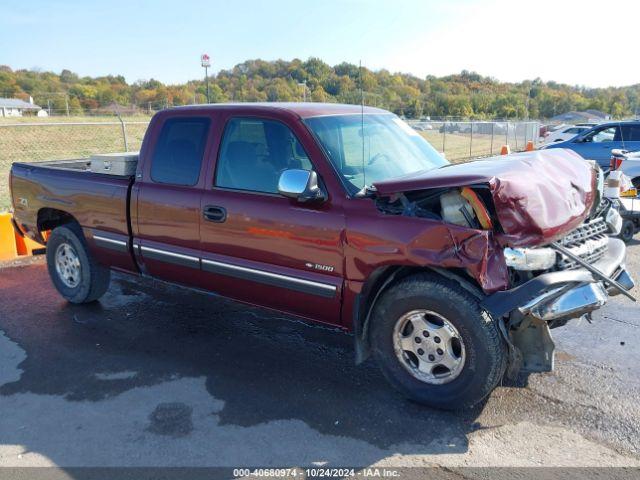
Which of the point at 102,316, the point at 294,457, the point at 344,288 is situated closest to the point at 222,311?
the point at 102,316

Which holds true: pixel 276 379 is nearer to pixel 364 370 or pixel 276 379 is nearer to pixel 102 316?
pixel 364 370

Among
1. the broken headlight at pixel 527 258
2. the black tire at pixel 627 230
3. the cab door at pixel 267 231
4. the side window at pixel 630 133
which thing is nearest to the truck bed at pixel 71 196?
the cab door at pixel 267 231

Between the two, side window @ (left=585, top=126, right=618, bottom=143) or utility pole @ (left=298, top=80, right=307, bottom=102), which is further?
side window @ (left=585, top=126, right=618, bottom=143)

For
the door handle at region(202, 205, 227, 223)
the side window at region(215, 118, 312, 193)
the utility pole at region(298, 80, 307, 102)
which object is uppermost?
the utility pole at region(298, 80, 307, 102)

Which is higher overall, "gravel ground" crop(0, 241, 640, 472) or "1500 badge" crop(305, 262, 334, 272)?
"1500 badge" crop(305, 262, 334, 272)

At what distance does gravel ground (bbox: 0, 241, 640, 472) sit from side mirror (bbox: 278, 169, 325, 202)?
1.35 meters

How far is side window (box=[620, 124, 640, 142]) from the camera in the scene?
511 inches

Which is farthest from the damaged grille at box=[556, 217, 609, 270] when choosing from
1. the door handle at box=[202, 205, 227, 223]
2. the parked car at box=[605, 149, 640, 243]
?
the door handle at box=[202, 205, 227, 223]

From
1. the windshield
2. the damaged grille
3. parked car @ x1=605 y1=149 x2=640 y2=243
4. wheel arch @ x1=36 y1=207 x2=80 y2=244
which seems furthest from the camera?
wheel arch @ x1=36 y1=207 x2=80 y2=244

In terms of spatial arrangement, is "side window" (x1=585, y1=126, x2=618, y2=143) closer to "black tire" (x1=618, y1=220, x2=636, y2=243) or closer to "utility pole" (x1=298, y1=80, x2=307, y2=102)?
"black tire" (x1=618, y1=220, x2=636, y2=243)

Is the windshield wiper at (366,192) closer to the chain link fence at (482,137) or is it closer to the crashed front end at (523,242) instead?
the crashed front end at (523,242)

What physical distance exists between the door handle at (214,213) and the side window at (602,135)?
12855 millimetres

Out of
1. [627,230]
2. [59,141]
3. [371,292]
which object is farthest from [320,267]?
[59,141]

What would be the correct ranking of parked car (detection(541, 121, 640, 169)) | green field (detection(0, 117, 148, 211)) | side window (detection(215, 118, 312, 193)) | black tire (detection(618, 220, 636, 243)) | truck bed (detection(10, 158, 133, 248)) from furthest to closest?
green field (detection(0, 117, 148, 211))
parked car (detection(541, 121, 640, 169))
black tire (detection(618, 220, 636, 243))
truck bed (detection(10, 158, 133, 248))
side window (detection(215, 118, 312, 193))
